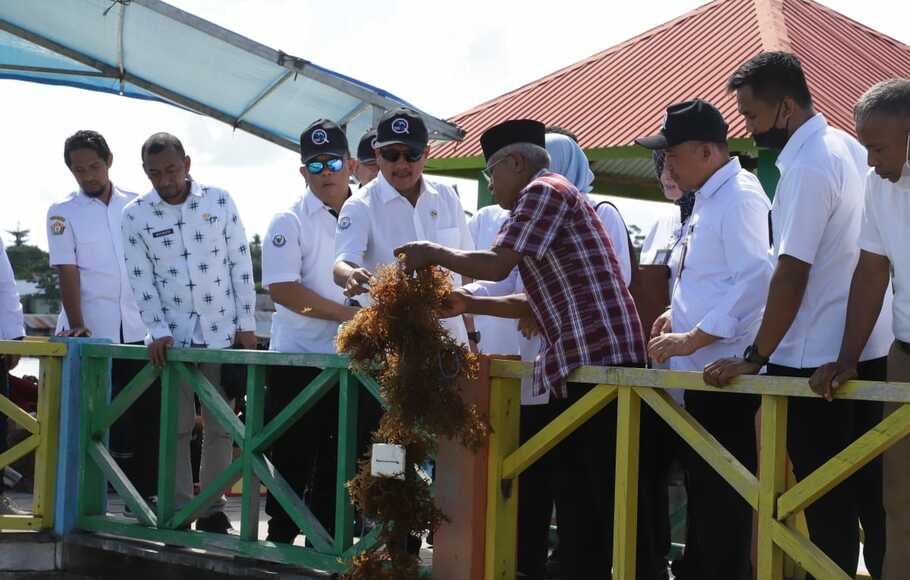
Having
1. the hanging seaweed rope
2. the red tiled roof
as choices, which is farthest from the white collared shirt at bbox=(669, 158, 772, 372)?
the red tiled roof

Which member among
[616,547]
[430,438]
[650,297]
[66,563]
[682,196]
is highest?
[682,196]

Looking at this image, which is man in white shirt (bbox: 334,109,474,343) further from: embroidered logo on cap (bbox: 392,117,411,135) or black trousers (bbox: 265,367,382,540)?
black trousers (bbox: 265,367,382,540)

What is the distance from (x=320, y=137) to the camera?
577cm

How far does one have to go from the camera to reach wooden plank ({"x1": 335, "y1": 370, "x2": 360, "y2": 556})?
5.13m

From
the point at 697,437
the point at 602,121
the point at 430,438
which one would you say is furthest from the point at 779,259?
the point at 602,121

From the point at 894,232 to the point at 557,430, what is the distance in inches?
51.9

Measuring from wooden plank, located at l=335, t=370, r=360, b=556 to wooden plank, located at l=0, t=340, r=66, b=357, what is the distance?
75.6 inches

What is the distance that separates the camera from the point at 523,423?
16.2ft

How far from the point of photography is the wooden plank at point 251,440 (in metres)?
5.48

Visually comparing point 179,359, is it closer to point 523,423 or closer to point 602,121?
point 523,423

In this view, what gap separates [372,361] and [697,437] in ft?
3.96

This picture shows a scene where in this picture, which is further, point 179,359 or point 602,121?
point 602,121

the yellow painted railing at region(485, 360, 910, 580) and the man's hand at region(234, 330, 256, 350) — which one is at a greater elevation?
the man's hand at region(234, 330, 256, 350)

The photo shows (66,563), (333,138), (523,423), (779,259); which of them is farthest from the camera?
(66,563)
